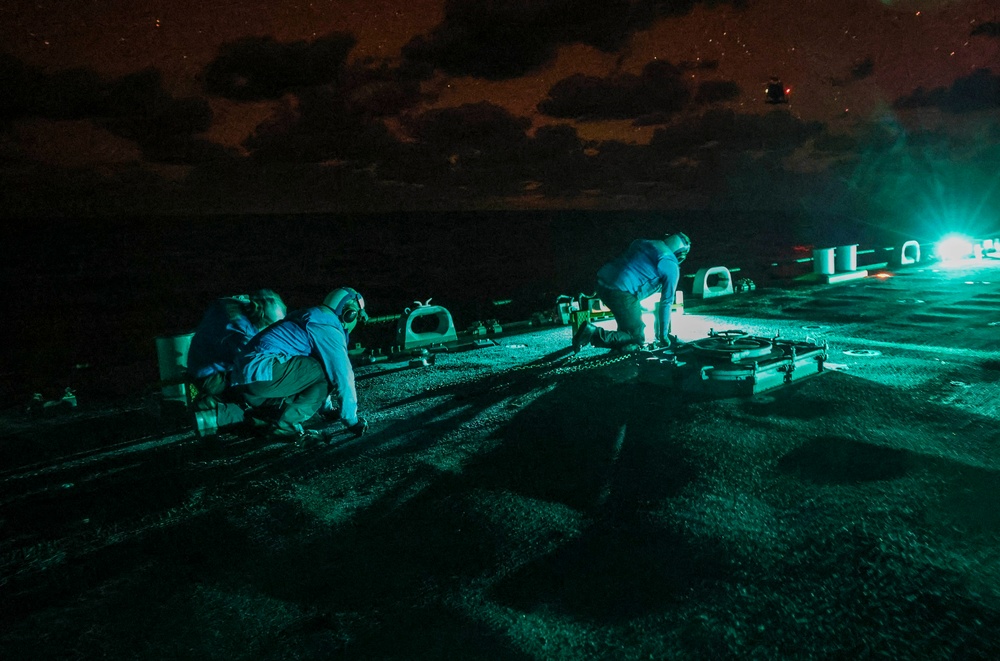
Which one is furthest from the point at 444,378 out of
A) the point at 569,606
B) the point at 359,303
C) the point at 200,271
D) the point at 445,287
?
the point at 200,271

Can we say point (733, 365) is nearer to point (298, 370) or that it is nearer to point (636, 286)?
point (636, 286)

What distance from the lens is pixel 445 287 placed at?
3562cm

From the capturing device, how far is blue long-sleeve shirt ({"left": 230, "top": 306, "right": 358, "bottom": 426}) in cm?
532

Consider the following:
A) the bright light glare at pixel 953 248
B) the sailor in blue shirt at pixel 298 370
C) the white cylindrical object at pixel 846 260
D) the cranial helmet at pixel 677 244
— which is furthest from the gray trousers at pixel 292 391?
the bright light glare at pixel 953 248

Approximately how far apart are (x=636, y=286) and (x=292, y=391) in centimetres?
459

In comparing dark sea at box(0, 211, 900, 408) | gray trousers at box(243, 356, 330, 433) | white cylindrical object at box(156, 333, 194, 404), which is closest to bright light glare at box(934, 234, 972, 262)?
dark sea at box(0, 211, 900, 408)

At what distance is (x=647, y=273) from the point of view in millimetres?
8250

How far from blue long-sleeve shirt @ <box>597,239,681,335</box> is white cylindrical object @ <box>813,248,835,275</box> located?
32.5ft

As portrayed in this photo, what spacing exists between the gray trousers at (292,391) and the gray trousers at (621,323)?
13.1 ft

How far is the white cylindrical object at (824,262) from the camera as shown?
639 inches

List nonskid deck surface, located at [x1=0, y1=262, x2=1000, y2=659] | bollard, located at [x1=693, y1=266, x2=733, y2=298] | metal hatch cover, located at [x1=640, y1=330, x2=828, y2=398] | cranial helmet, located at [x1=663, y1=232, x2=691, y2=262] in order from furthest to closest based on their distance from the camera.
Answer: bollard, located at [x1=693, y1=266, x2=733, y2=298] → cranial helmet, located at [x1=663, y1=232, x2=691, y2=262] → metal hatch cover, located at [x1=640, y1=330, x2=828, y2=398] → nonskid deck surface, located at [x1=0, y1=262, x2=1000, y2=659]

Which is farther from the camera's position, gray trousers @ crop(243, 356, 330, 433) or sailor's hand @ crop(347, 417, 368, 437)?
sailor's hand @ crop(347, 417, 368, 437)

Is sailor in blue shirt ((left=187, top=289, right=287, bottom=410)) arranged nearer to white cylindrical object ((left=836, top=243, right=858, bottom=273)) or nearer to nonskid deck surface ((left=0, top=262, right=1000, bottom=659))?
nonskid deck surface ((left=0, top=262, right=1000, bottom=659))

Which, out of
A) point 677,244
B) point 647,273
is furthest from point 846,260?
point 647,273
